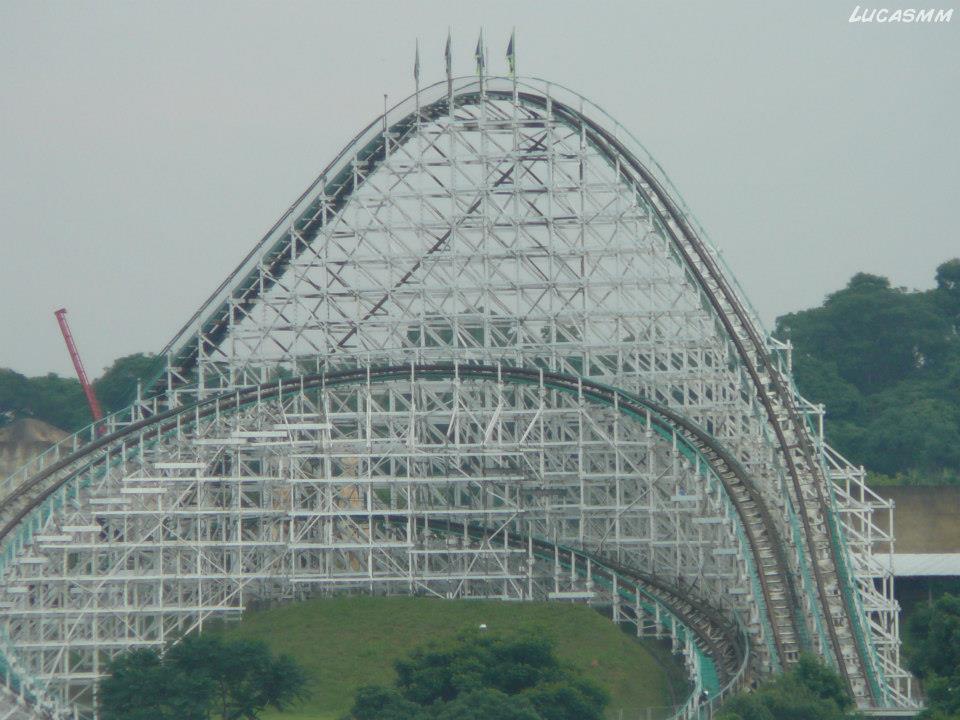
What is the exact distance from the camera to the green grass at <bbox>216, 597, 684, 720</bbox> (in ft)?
128

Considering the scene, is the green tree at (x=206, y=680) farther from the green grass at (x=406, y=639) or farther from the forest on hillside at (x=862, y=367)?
the forest on hillside at (x=862, y=367)

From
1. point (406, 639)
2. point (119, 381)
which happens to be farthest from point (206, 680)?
point (119, 381)

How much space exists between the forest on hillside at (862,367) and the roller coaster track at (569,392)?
25.7 m

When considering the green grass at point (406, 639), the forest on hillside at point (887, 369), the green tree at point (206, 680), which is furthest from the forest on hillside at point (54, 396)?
the green tree at point (206, 680)

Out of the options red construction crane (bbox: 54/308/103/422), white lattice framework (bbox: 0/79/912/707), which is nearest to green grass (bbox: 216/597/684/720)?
white lattice framework (bbox: 0/79/912/707)

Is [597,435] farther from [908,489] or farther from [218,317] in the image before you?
[908,489]

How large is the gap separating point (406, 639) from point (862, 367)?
3672 cm

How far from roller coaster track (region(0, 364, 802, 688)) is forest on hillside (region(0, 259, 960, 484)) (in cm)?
2572

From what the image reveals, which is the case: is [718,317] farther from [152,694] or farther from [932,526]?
[152,694]

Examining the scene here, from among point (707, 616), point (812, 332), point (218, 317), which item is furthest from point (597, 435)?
point (812, 332)

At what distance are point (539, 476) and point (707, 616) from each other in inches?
175

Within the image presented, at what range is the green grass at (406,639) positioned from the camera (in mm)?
38938

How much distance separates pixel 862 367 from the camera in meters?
74.5

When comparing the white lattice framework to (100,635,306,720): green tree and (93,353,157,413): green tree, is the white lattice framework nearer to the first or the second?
A: (100,635,306,720): green tree
